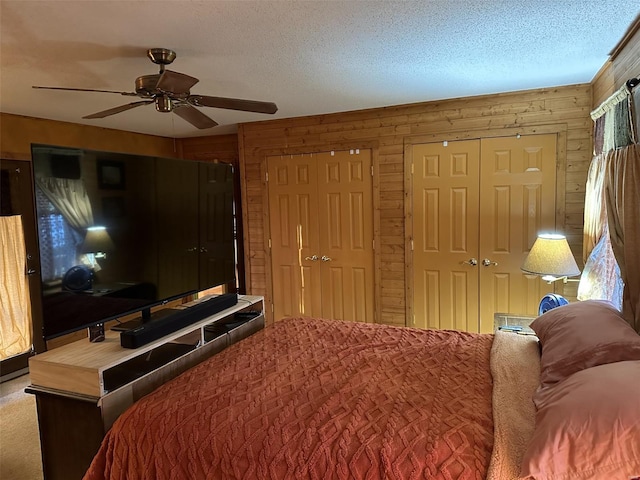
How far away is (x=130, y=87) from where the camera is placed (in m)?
3.15

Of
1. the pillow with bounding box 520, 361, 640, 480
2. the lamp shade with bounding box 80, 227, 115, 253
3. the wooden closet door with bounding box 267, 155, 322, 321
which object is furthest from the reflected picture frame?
the wooden closet door with bounding box 267, 155, 322, 321

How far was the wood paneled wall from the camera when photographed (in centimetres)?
352

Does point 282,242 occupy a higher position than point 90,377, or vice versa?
point 282,242

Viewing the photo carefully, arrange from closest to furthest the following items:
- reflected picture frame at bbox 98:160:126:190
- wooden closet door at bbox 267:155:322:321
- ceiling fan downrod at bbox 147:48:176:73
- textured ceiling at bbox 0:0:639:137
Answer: textured ceiling at bbox 0:0:639:137
reflected picture frame at bbox 98:160:126:190
ceiling fan downrod at bbox 147:48:176:73
wooden closet door at bbox 267:155:322:321

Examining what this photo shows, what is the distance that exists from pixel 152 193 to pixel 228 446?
4.94 ft

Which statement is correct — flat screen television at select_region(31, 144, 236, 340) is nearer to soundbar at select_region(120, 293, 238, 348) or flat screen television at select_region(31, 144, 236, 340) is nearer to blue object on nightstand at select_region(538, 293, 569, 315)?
soundbar at select_region(120, 293, 238, 348)

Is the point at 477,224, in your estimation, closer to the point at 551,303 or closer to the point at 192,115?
the point at 551,303

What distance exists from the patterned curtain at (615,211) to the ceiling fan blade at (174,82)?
2.35 metres

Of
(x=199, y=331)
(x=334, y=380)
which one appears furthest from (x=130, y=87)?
(x=334, y=380)

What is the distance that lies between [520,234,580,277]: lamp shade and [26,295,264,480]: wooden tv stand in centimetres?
243

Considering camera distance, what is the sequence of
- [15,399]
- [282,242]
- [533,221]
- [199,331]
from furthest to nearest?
[282,242]
[533,221]
[15,399]
[199,331]

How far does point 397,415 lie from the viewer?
1.57 meters

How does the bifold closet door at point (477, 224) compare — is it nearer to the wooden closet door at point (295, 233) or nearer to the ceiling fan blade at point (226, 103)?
the wooden closet door at point (295, 233)

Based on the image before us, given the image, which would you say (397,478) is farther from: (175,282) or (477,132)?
(477,132)
